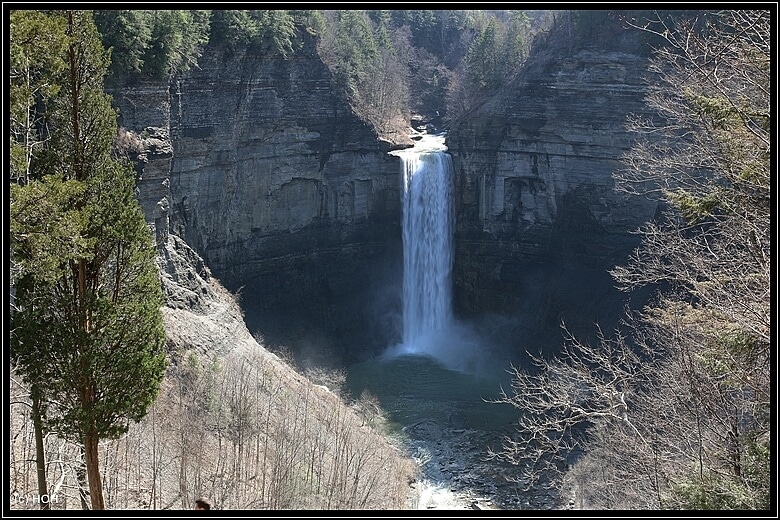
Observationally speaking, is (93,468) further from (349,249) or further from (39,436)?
(349,249)

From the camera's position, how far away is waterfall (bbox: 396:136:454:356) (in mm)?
38656

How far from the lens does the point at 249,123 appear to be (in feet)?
111

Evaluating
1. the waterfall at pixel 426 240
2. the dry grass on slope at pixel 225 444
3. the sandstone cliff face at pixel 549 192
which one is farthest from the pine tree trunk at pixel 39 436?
the waterfall at pixel 426 240

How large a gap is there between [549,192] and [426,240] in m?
6.49

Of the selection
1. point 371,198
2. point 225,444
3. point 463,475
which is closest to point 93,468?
point 225,444

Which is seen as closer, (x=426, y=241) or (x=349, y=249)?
(x=426, y=241)

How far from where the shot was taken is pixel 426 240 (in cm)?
3881

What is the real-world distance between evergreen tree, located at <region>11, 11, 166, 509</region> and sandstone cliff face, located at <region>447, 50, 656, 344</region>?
80.4 ft

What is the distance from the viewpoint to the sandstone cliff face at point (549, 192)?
34.1m

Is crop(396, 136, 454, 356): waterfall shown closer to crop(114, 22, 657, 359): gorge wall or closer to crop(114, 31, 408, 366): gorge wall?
crop(114, 22, 657, 359): gorge wall

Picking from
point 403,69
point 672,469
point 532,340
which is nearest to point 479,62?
point 403,69

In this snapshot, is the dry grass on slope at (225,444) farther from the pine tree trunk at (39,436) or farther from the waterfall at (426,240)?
the waterfall at (426,240)

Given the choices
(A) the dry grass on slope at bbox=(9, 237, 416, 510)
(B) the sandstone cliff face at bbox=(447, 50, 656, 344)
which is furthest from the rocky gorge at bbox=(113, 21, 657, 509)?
(A) the dry grass on slope at bbox=(9, 237, 416, 510)

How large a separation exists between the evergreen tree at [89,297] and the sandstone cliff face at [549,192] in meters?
24.5
